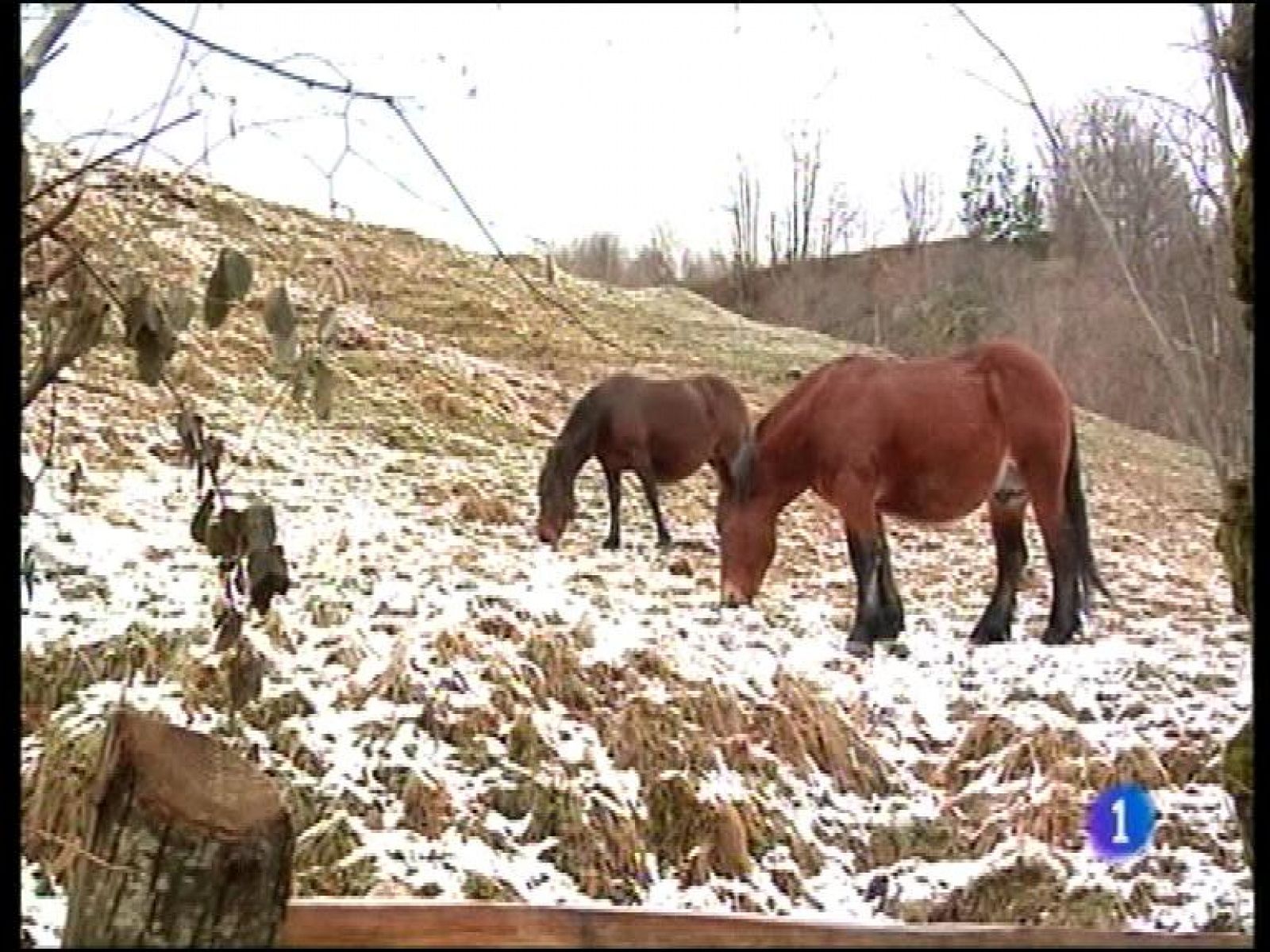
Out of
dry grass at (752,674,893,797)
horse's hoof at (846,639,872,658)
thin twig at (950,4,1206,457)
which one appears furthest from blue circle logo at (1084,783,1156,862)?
thin twig at (950,4,1206,457)

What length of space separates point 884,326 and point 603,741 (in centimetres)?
170

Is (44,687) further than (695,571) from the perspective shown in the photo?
No

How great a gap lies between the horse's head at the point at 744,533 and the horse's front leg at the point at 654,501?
519 millimetres

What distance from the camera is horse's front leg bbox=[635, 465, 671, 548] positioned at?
3809 millimetres

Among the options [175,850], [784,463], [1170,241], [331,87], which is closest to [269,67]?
[331,87]

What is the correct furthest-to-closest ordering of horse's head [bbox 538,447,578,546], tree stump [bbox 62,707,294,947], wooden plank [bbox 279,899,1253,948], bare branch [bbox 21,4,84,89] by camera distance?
horse's head [bbox 538,447,578,546]
bare branch [bbox 21,4,84,89]
tree stump [bbox 62,707,294,947]
wooden plank [bbox 279,899,1253,948]

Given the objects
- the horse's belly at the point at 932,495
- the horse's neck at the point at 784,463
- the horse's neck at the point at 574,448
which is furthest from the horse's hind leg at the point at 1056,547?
the horse's neck at the point at 574,448

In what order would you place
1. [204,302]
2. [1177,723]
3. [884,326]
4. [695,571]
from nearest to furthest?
[204,302] → [1177,723] → [695,571] → [884,326]

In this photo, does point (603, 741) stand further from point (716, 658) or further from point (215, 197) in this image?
point (215, 197)

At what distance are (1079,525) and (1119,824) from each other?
3.14 feet

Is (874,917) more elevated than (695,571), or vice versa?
(695,571)

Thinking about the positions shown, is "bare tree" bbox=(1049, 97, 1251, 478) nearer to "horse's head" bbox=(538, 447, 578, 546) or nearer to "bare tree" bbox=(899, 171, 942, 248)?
"bare tree" bbox=(899, 171, 942, 248)

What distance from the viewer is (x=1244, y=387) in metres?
1.28

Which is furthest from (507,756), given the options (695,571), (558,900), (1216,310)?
(1216,310)
